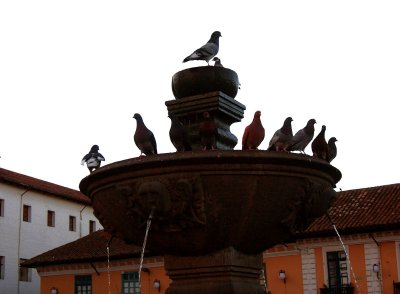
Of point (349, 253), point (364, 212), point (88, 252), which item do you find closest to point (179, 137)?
point (349, 253)

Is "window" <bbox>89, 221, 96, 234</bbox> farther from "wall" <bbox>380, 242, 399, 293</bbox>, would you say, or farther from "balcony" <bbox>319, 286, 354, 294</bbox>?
"wall" <bbox>380, 242, 399, 293</bbox>

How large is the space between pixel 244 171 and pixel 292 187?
56 centimetres

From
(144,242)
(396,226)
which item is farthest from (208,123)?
(396,226)

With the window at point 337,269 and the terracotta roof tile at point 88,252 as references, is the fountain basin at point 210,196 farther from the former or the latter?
the terracotta roof tile at point 88,252

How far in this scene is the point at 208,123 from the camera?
7.25 meters

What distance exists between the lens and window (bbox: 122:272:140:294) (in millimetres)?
31922

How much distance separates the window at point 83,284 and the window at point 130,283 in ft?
6.21

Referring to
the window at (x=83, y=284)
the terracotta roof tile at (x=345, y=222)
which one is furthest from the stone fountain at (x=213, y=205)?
the window at (x=83, y=284)

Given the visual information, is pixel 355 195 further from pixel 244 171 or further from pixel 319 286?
pixel 244 171

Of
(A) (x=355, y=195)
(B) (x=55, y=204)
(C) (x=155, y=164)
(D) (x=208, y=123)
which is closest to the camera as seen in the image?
(C) (x=155, y=164)

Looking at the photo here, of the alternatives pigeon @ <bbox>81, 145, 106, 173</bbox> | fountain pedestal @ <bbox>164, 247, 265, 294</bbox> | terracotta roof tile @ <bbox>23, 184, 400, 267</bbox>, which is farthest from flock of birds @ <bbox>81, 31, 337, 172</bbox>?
terracotta roof tile @ <bbox>23, 184, 400, 267</bbox>

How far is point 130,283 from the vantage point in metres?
32.1

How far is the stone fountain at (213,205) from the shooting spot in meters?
6.73

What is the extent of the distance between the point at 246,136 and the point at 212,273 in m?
1.36
